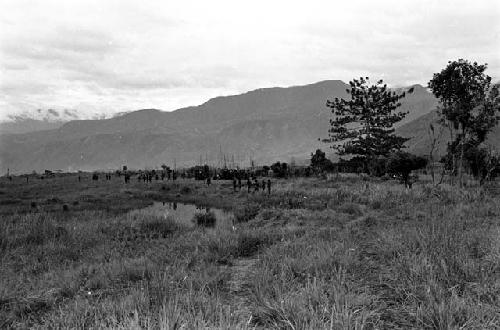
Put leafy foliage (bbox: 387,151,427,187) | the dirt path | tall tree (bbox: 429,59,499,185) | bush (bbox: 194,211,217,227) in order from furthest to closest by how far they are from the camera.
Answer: leafy foliage (bbox: 387,151,427,187), tall tree (bbox: 429,59,499,185), bush (bbox: 194,211,217,227), the dirt path

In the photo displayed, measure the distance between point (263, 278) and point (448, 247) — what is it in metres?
3.20

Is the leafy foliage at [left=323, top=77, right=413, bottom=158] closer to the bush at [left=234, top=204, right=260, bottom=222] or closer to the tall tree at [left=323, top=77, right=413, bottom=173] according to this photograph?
the tall tree at [left=323, top=77, right=413, bottom=173]

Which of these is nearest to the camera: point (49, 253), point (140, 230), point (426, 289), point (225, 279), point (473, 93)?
point (426, 289)

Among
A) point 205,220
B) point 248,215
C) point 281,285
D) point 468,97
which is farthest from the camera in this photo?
point 468,97

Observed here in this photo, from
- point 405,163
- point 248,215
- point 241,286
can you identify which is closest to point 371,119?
point 405,163

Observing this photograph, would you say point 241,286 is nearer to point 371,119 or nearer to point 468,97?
point 468,97

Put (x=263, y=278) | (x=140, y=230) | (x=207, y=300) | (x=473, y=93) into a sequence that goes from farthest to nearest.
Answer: (x=473, y=93) < (x=140, y=230) < (x=263, y=278) < (x=207, y=300)

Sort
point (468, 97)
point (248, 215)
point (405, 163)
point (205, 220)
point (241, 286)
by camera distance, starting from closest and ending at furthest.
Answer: point (241, 286), point (205, 220), point (248, 215), point (468, 97), point (405, 163)

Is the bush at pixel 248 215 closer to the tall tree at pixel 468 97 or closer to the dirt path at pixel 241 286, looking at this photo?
the dirt path at pixel 241 286

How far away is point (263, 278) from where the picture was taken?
5.57 metres

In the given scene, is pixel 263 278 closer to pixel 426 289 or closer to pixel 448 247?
pixel 426 289

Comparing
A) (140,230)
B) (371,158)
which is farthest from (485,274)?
(371,158)

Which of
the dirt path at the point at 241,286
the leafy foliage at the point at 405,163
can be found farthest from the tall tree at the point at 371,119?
the dirt path at the point at 241,286

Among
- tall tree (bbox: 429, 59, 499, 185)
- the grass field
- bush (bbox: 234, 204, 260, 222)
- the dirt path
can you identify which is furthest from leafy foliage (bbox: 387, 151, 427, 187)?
the dirt path
